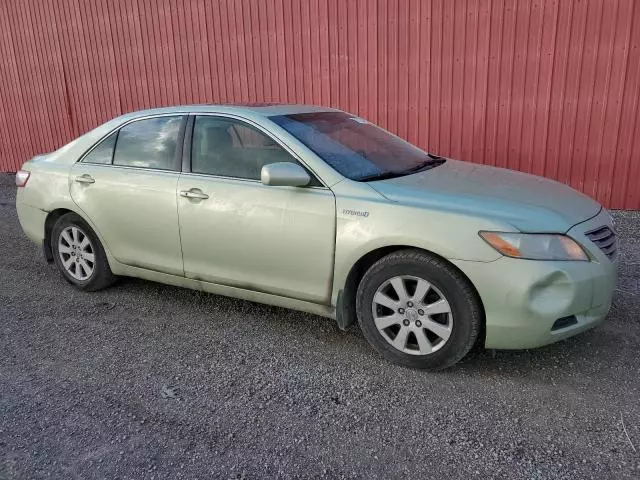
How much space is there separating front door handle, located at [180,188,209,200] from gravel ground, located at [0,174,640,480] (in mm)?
944

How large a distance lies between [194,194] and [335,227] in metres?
1.13

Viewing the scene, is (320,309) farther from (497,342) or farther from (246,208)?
(497,342)

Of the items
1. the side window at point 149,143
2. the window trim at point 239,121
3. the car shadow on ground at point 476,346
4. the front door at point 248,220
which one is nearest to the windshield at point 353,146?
the window trim at point 239,121

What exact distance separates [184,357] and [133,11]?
748 cm

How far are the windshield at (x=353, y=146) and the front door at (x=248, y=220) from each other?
222mm

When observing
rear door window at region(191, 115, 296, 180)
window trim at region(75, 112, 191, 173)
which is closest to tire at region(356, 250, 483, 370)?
rear door window at region(191, 115, 296, 180)

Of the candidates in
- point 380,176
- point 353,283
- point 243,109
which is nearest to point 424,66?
point 243,109

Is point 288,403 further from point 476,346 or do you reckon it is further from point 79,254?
point 79,254

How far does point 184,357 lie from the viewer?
345cm

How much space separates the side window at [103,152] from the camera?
171 inches

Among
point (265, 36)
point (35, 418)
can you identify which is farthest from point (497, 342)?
point (265, 36)

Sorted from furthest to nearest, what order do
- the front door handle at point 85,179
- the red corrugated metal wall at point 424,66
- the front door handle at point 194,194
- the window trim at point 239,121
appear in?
the red corrugated metal wall at point 424,66 < the front door handle at point 85,179 < the front door handle at point 194,194 < the window trim at point 239,121

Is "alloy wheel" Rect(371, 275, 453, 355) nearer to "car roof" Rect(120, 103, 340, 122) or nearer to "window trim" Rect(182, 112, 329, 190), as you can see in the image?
"window trim" Rect(182, 112, 329, 190)

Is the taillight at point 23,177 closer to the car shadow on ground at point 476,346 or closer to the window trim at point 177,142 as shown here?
the window trim at point 177,142
